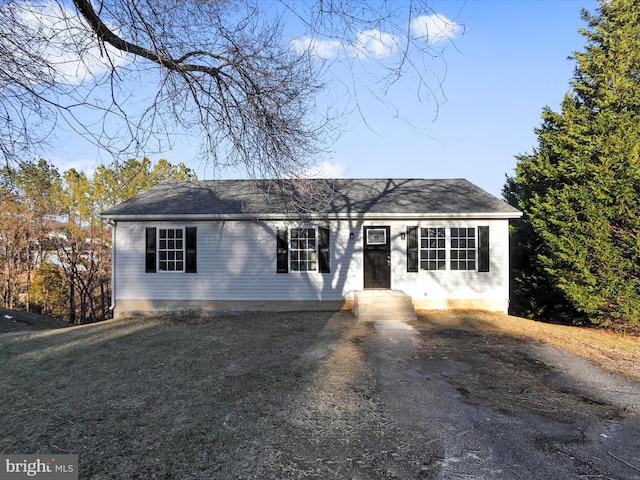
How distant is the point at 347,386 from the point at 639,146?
9413 millimetres

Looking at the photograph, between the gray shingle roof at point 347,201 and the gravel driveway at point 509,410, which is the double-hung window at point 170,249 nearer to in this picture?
the gray shingle roof at point 347,201

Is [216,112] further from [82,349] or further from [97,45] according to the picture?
[82,349]

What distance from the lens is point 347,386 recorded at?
14.7 ft

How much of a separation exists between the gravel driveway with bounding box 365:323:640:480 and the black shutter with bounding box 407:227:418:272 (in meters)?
3.62

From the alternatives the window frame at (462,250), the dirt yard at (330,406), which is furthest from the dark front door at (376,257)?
the dirt yard at (330,406)

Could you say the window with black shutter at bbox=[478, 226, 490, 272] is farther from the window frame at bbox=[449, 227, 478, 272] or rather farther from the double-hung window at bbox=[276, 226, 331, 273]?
the double-hung window at bbox=[276, 226, 331, 273]

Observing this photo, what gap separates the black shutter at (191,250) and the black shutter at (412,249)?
6291 millimetres

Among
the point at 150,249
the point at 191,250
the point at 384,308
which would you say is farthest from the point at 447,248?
the point at 150,249

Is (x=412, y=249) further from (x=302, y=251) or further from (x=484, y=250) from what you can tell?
(x=302, y=251)

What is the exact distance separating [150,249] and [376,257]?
6.70 meters

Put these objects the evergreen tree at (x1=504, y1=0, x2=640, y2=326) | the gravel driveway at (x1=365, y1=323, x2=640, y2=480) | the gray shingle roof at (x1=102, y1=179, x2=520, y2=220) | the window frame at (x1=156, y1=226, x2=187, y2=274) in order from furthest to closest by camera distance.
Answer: the window frame at (x1=156, y1=226, x2=187, y2=274)
the gray shingle roof at (x1=102, y1=179, x2=520, y2=220)
the evergreen tree at (x1=504, y1=0, x2=640, y2=326)
the gravel driveway at (x1=365, y1=323, x2=640, y2=480)

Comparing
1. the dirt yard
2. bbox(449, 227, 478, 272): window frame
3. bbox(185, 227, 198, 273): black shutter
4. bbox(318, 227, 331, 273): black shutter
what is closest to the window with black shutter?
bbox(449, 227, 478, 272): window frame

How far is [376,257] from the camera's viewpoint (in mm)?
10000

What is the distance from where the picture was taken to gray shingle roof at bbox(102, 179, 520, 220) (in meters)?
9.68
